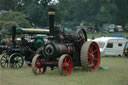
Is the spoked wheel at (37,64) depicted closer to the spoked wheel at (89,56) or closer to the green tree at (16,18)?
the spoked wheel at (89,56)

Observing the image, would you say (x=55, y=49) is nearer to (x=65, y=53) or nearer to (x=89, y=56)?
(x=65, y=53)

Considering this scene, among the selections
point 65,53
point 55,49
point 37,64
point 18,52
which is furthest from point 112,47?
point 55,49

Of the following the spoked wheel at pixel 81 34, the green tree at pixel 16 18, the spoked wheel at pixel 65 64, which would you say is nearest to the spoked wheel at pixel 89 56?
the spoked wheel at pixel 81 34

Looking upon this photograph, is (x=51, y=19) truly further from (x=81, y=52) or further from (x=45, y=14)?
(x=45, y=14)

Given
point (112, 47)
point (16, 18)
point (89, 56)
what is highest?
point (16, 18)

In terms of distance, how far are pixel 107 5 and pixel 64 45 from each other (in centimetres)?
319

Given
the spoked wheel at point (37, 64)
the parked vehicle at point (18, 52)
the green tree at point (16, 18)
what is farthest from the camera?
the green tree at point (16, 18)

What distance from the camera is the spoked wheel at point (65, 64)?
10359mm

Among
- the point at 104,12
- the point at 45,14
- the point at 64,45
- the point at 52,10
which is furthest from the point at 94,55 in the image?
the point at 45,14

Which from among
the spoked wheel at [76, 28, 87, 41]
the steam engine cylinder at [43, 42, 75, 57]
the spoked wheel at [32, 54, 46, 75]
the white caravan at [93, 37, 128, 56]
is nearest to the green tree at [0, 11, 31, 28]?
the white caravan at [93, 37, 128, 56]

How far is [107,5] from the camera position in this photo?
853cm

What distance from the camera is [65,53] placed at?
1115 centimetres

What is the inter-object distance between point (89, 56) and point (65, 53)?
1.38 m

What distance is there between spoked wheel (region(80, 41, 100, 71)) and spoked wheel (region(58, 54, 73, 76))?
74cm
